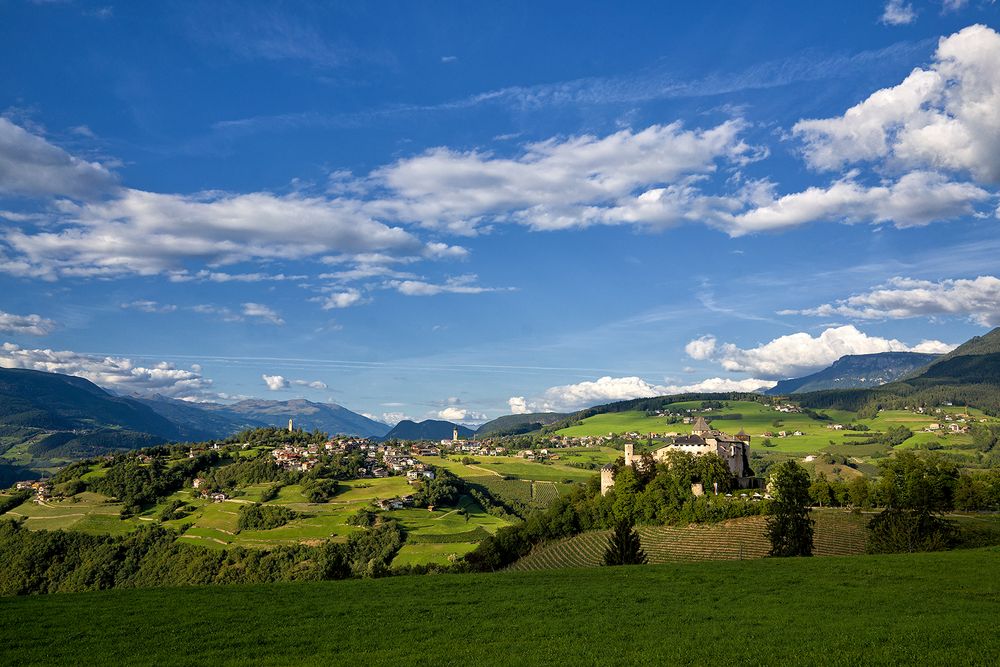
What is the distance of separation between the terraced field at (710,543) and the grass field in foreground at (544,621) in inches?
1428

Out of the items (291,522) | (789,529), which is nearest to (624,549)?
(789,529)

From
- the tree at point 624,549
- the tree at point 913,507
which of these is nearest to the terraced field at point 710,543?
the tree at point 913,507

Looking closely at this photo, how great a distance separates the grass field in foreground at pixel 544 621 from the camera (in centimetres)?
2045

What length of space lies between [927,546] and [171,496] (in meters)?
197

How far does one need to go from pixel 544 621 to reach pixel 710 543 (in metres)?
61.7

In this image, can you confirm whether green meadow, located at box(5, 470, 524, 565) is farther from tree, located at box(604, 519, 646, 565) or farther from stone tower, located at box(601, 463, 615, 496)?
tree, located at box(604, 519, 646, 565)

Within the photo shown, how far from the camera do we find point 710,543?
80.6 m

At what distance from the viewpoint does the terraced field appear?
240 feet

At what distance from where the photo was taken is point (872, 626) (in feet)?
75.5

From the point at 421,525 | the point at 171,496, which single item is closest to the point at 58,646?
the point at 421,525

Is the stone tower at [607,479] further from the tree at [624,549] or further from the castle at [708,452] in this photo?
the tree at [624,549]

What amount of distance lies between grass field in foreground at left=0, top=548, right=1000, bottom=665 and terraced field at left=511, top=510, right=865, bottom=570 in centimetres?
3627

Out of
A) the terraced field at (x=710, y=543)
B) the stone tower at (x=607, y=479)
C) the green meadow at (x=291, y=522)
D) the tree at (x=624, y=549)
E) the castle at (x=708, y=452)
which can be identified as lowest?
the green meadow at (x=291, y=522)

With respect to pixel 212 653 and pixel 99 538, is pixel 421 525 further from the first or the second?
pixel 212 653
